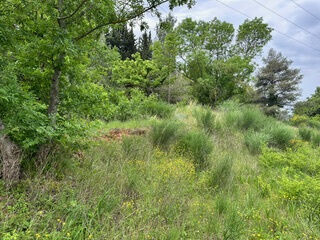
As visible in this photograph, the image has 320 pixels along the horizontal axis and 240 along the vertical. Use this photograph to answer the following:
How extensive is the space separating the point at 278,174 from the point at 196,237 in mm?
2518

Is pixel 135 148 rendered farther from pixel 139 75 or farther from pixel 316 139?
pixel 139 75

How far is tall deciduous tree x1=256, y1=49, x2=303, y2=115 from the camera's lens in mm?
21938

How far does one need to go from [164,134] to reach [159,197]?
87.0 inches

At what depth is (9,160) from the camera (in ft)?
7.36

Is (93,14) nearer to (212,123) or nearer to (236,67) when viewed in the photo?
(212,123)

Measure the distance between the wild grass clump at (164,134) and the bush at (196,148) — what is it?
0.78 feet

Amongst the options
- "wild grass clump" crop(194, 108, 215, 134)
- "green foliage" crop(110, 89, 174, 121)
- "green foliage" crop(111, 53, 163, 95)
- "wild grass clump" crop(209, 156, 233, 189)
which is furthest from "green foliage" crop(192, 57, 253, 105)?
"wild grass clump" crop(209, 156, 233, 189)

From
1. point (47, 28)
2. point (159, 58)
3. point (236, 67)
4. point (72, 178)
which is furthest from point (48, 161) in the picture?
point (159, 58)

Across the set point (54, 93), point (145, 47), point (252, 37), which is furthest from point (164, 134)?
point (252, 37)

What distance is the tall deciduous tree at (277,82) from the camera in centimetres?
2194

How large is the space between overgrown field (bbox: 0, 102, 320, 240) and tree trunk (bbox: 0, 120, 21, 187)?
12 cm

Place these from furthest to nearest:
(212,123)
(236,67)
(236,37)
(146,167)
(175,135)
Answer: (236,37), (236,67), (212,123), (175,135), (146,167)

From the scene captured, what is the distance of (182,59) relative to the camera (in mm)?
14312

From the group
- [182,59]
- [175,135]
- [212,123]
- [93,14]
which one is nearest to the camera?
[93,14]
